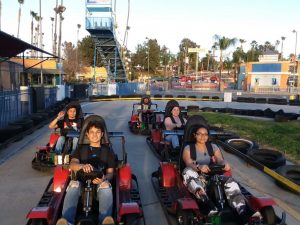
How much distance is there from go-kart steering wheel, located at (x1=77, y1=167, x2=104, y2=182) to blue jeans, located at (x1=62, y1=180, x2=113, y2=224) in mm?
79

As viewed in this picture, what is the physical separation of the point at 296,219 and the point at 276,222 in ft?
2.97

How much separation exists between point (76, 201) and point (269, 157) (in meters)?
4.87

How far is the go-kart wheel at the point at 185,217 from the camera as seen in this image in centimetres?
382

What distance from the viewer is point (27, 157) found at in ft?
25.7

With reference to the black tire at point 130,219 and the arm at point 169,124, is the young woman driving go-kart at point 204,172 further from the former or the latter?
the arm at point 169,124

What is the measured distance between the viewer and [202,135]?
4809mm

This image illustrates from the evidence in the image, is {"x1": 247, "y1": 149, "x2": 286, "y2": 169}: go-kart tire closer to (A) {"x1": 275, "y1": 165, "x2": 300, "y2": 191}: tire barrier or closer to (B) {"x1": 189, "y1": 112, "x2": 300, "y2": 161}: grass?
(A) {"x1": 275, "y1": 165, "x2": 300, "y2": 191}: tire barrier

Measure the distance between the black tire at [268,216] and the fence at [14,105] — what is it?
333 inches

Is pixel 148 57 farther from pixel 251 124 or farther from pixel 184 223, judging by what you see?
pixel 184 223

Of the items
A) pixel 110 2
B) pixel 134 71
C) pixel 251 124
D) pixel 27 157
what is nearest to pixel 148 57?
pixel 134 71

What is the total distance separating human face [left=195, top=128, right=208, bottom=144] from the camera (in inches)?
189

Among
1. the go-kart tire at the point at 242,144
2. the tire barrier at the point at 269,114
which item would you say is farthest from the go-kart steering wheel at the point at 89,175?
the tire barrier at the point at 269,114

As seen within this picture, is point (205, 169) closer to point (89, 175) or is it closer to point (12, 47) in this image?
point (89, 175)

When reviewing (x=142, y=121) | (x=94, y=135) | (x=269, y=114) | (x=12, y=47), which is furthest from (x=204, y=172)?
(x=269, y=114)
